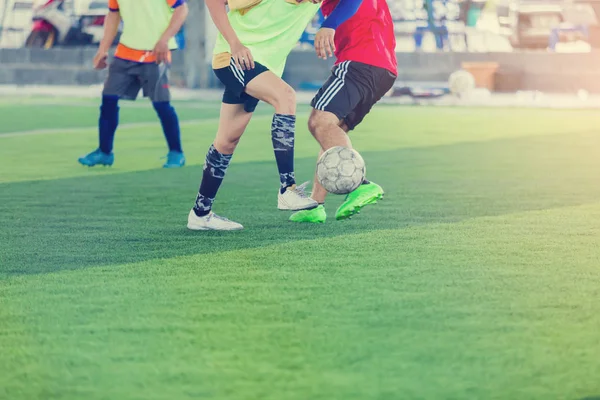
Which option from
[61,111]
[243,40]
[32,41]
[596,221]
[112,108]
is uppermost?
[243,40]

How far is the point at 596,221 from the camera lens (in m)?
7.66

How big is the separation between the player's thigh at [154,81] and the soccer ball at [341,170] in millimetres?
4284

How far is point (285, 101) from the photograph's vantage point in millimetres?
6926

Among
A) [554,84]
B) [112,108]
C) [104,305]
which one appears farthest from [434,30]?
Result: [104,305]

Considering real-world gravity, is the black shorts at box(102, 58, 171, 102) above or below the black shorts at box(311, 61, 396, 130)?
below

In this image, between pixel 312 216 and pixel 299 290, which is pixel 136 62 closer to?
pixel 312 216

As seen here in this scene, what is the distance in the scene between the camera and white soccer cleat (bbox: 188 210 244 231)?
7227 millimetres

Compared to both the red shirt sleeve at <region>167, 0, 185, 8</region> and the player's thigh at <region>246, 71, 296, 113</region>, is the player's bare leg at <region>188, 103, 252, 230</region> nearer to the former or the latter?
the player's thigh at <region>246, 71, 296, 113</region>

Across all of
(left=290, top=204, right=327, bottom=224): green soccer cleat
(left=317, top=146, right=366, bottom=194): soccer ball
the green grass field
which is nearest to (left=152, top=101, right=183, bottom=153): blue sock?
the green grass field

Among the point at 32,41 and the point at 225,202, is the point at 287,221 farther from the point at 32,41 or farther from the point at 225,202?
the point at 32,41

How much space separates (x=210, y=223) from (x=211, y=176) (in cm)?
29

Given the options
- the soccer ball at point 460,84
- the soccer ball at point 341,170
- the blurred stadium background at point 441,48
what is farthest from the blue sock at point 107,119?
the blurred stadium background at point 441,48

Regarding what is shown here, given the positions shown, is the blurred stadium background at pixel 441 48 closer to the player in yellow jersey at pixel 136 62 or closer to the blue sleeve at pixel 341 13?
the player in yellow jersey at pixel 136 62

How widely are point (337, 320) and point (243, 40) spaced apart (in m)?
2.59
